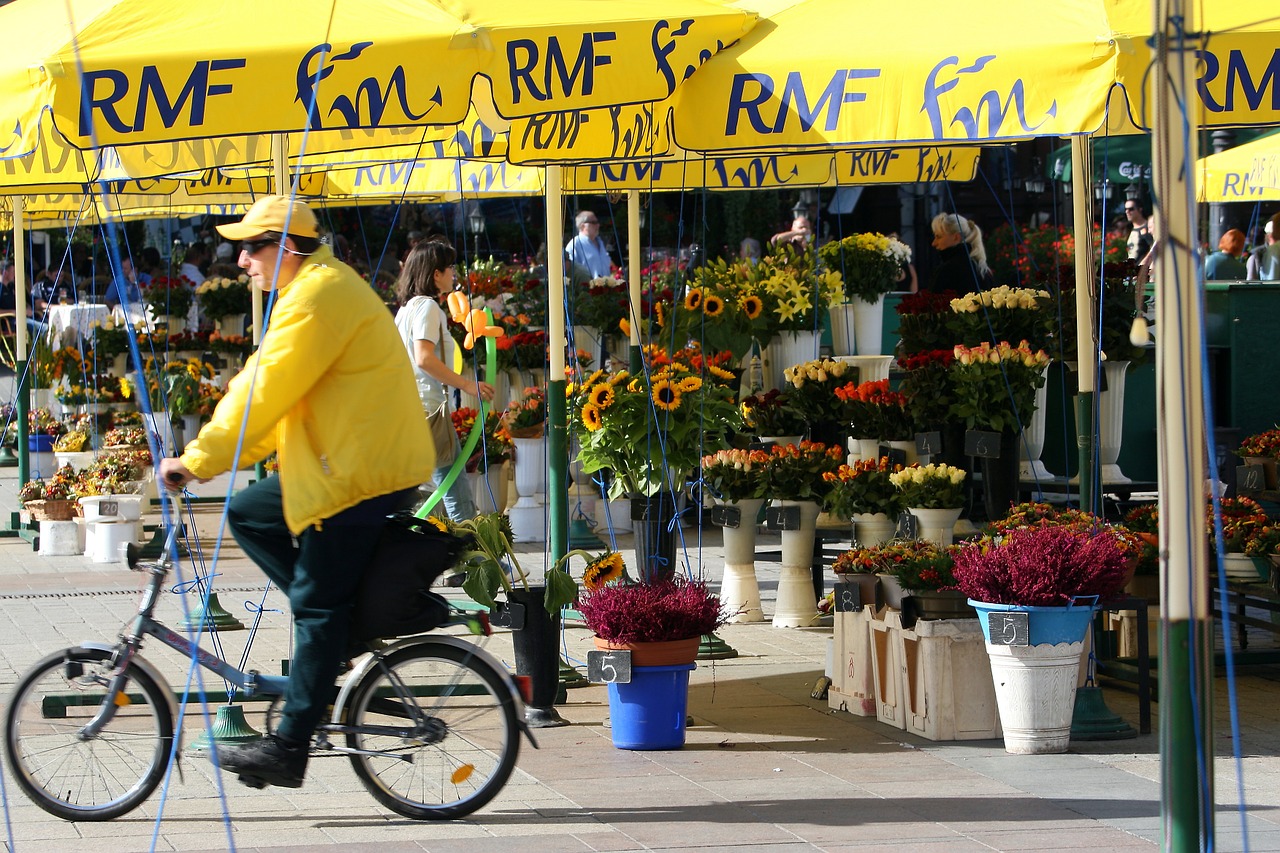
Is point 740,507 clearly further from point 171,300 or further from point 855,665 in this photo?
point 171,300

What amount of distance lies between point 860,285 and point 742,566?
9.61 ft

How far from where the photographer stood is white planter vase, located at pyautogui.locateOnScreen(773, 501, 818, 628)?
844 centimetres

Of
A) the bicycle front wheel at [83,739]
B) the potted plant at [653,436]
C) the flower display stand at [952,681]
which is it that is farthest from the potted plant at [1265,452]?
the bicycle front wheel at [83,739]

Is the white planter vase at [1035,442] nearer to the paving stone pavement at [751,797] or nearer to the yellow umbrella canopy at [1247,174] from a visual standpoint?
the paving stone pavement at [751,797]

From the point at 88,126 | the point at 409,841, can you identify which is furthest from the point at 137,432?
the point at 409,841

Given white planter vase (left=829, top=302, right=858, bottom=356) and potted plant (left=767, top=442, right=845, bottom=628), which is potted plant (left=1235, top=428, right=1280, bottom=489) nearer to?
potted plant (left=767, top=442, right=845, bottom=628)

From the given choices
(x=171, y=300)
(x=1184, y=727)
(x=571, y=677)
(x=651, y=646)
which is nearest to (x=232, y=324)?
(x=171, y=300)

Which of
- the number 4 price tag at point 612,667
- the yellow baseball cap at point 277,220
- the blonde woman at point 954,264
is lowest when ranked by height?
the number 4 price tag at point 612,667

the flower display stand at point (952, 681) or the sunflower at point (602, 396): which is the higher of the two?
the sunflower at point (602, 396)

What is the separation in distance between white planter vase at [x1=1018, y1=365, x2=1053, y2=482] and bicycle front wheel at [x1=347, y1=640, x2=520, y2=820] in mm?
3981

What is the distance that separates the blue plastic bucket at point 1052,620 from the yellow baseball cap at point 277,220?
99.1 inches

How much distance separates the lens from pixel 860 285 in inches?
433

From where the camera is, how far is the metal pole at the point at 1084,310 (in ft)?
23.3

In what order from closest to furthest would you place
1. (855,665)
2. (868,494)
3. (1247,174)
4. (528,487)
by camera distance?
(855,665)
(868,494)
(528,487)
(1247,174)
